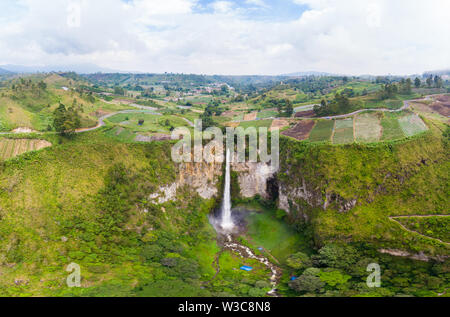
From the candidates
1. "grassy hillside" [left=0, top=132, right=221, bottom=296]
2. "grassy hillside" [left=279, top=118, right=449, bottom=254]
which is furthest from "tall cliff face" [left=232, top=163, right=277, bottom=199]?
"grassy hillside" [left=0, top=132, right=221, bottom=296]

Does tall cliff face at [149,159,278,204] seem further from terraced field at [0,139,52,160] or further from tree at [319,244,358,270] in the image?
terraced field at [0,139,52,160]

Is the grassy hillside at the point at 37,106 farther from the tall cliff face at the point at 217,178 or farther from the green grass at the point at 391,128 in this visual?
the green grass at the point at 391,128

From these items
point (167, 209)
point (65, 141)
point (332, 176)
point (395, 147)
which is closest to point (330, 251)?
point (332, 176)

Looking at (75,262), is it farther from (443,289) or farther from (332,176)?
(443,289)

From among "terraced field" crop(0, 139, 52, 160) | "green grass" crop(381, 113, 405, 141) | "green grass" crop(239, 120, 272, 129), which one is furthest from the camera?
Result: "green grass" crop(239, 120, 272, 129)

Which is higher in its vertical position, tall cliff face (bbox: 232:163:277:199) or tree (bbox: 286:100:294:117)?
tree (bbox: 286:100:294:117)

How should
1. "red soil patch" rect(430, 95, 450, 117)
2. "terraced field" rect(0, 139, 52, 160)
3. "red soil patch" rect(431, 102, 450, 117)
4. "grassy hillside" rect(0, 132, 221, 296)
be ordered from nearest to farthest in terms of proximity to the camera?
"grassy hillside" rect(0, 132, 221, 296)
"terraced field" rect(0, 139, 52, 160)
"red soil patch" rect(431, 102, 450, 117)
"red soil patch" rect(430, 95, 450, 117)

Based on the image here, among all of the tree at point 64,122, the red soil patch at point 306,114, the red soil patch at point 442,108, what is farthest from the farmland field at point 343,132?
the tree at point 64,122
